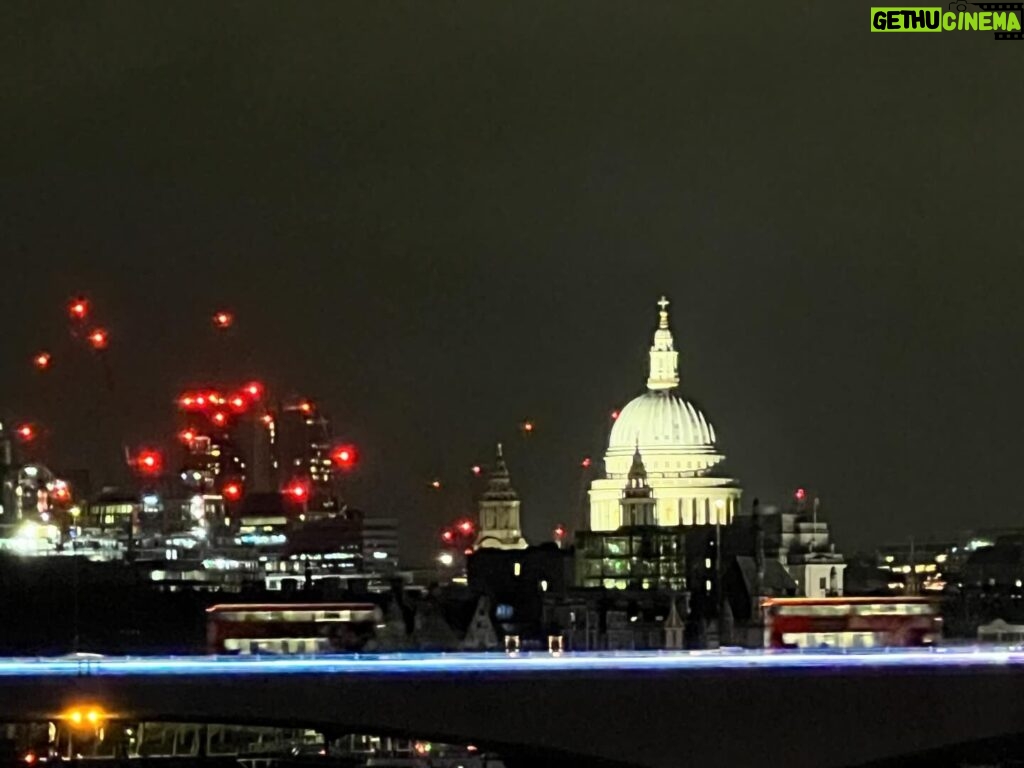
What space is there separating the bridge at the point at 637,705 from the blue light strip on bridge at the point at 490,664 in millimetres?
110

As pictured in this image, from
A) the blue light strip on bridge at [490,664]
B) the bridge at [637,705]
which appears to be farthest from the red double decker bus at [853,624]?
the bridge at [637,705]

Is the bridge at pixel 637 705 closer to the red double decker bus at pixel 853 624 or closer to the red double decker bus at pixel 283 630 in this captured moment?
the red double decker bus at pixel 283 630

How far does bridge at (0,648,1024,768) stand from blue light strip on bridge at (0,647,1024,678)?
110 mm

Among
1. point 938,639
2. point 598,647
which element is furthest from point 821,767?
point 598,647

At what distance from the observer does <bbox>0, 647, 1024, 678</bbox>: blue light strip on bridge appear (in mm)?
74125

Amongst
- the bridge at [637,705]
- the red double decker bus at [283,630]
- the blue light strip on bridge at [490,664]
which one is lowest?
the bridge at [637,705]

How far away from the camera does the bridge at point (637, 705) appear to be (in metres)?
73.4

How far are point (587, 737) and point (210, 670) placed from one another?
8.34 metres

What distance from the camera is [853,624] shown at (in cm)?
11138

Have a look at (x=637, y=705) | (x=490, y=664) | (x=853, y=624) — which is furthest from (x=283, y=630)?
(x=637, y=705)

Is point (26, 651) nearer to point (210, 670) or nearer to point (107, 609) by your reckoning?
point (107, 609)

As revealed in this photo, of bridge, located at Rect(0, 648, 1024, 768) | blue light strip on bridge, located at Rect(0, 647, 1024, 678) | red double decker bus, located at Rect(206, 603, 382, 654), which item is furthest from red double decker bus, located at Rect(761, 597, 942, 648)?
bridge, located at Rect(0, 648, 1024, 768)

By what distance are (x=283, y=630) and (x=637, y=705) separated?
3300 cm

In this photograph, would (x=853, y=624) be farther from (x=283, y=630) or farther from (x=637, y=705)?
(x=637, y=705)
